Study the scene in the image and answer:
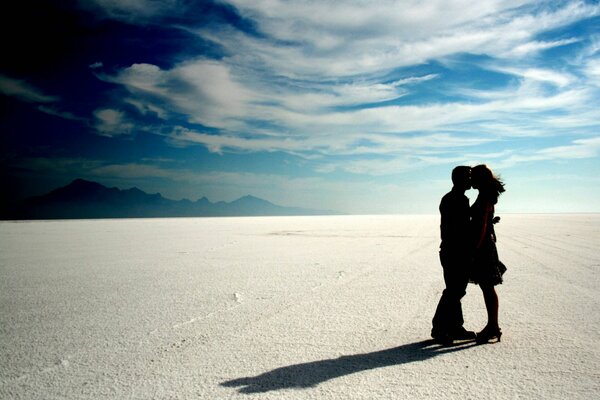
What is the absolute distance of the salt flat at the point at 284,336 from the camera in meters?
3.48

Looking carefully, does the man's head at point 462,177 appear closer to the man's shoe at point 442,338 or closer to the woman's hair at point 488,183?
the woman's hair at point 488,183

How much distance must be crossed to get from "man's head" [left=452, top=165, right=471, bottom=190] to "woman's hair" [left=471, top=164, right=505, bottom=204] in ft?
0.29

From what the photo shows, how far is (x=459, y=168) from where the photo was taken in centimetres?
445

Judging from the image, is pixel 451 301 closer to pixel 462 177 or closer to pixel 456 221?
pixel 456 221

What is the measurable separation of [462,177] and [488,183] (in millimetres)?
286

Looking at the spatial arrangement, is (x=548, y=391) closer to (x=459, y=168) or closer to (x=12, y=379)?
(x=459, y=168)

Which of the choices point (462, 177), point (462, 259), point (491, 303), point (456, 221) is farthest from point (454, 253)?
point (462, 177)

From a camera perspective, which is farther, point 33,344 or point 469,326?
point 469,326

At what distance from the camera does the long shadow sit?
11.5 ft

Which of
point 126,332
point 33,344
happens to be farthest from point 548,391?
point 33,344

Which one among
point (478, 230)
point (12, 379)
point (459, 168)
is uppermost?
point (459, 168)

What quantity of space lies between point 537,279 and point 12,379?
8.89 m

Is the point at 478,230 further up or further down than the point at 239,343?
further up

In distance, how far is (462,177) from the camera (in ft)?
14.4
